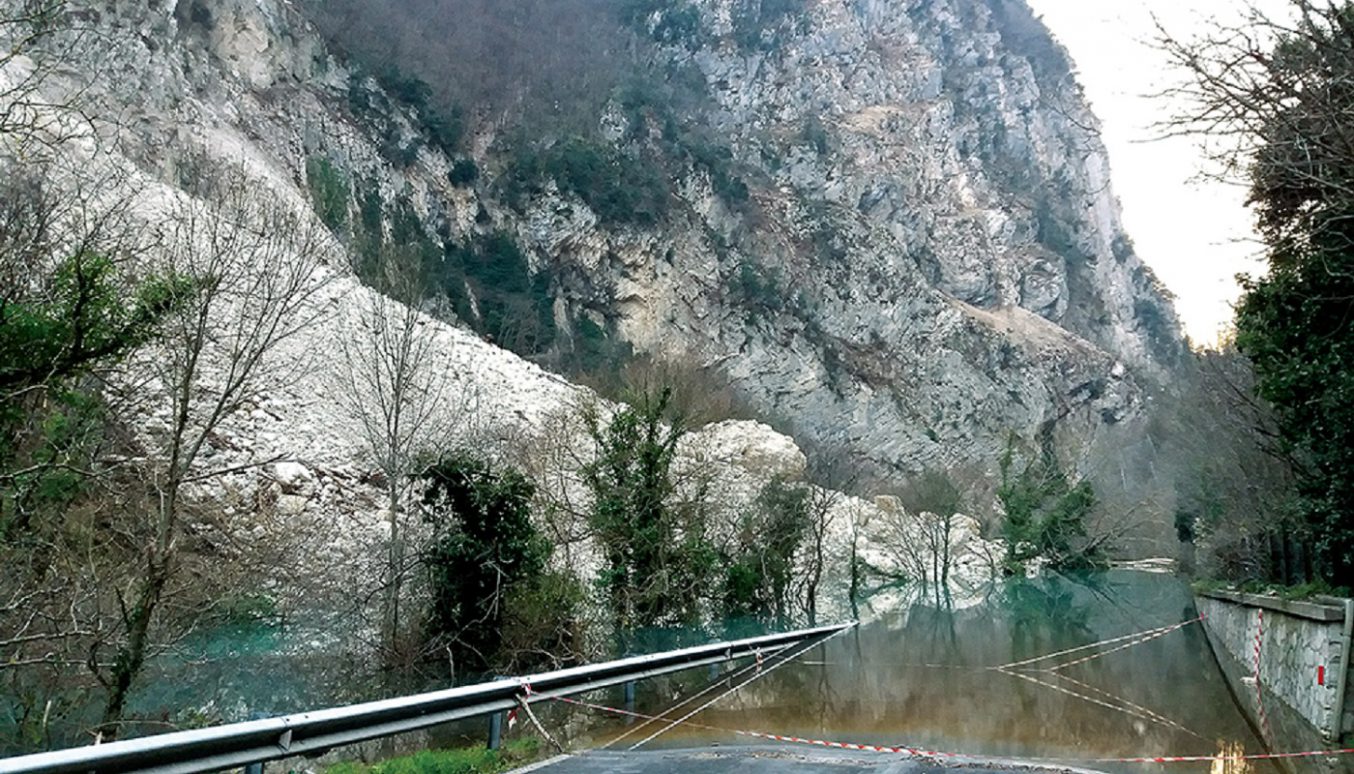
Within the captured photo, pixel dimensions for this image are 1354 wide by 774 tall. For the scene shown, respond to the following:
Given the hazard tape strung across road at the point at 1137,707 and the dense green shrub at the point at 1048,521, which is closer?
the hazard tape strung across road at the point at 1137,707

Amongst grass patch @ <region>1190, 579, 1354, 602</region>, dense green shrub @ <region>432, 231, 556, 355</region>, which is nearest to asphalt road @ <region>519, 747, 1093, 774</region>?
grass patch @ <region>1190, 579, 1354, 602</region>

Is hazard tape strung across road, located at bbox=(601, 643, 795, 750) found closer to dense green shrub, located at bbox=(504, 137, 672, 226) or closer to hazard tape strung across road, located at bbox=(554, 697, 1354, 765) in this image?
hazard tape strung across road, located at bbox=(554, 697, 1354, 765)

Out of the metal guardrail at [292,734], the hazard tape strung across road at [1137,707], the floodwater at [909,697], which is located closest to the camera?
the metal guardrail at [292,734]

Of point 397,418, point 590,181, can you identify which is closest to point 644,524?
point 397,418

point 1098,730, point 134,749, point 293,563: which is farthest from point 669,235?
point 134,749

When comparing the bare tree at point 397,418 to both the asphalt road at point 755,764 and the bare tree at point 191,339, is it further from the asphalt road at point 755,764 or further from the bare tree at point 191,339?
the asphalt road at point 755,764

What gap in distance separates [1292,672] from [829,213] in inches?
3208

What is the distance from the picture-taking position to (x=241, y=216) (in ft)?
41.7

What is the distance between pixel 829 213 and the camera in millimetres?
91125

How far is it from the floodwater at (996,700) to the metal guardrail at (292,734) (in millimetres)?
1344

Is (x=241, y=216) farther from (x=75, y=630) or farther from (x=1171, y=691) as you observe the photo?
(x=1171, y=691)

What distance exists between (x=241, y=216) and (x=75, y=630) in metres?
5.78

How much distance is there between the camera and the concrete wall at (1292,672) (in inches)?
403

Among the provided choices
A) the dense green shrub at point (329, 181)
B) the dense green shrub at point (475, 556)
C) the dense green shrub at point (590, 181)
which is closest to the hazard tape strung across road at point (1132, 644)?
the dense green shrub at point (475, 556)
